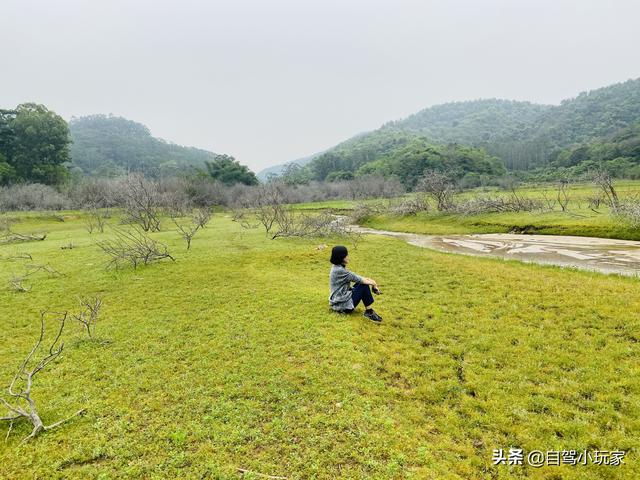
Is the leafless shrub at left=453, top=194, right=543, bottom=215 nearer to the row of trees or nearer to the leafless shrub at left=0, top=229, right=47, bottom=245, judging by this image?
the leafless shrub at left=0, top=229, right=47, bottom=245

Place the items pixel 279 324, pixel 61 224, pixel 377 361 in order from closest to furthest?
pixel 377 361, pixel 279 324, pixel 61 224

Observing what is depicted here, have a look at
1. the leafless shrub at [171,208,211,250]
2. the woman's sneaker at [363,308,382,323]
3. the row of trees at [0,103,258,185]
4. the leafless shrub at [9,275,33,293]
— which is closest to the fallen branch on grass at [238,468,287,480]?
the woman's sneaker at [363,308,382,323]

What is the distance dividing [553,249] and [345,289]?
14.4m

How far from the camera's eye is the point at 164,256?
15891 mm

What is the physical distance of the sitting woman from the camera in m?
8.10

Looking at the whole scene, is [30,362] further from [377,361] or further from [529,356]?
[529,356]

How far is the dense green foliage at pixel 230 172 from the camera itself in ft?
265

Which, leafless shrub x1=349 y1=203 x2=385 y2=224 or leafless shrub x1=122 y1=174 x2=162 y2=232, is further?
leafless shrub x1=349 y1=203 x2=385 y2=224

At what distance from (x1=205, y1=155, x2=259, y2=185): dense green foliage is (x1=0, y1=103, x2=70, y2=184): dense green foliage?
2974 centimetres

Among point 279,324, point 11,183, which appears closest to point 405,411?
point 279,324

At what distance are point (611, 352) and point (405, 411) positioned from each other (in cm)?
417

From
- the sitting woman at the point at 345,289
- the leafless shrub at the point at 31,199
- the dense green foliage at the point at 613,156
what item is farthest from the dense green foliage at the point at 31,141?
the dense green foliage at the point at 613,156

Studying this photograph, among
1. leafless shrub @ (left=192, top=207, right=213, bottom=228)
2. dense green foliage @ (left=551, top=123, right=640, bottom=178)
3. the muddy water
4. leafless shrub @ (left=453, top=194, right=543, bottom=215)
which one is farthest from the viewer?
dense green foliage @ (left=551, top=123, right=640, bottom=178)

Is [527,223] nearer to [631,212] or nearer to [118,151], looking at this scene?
[631,212]
